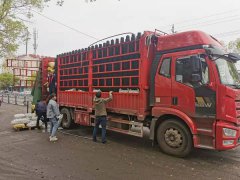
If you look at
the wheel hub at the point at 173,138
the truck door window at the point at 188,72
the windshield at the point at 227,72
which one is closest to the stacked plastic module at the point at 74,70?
the wheel hub at the point at 173,138

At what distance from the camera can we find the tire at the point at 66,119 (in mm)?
9484

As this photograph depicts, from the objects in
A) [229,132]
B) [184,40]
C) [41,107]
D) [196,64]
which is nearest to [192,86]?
[196,64]

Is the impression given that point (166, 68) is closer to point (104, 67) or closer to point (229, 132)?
point (229, 132)

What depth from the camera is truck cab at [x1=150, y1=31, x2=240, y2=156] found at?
16.9 ft

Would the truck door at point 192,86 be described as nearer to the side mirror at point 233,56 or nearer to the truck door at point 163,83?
the truck door at point 163,83

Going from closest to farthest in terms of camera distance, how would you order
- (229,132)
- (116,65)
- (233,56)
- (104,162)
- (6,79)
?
(229,132)
(104,162)
(233,56)
(116,65)
(6,79)

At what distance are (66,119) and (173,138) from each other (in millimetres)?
5198

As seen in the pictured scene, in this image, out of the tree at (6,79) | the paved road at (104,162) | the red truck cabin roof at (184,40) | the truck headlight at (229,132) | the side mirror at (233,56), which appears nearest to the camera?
the paved road at (104,162)

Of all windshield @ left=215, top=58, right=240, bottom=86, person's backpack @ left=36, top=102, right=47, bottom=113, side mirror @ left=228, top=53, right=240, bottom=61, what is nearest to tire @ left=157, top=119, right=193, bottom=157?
windshield @ left=215, top=58, right=240, bottom=86

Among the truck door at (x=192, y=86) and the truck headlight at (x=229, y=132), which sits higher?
the truck door at (x=192, y=86)

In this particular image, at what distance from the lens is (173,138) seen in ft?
19.4

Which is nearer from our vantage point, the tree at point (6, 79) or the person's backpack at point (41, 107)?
the person's backpack at point (41, 107)

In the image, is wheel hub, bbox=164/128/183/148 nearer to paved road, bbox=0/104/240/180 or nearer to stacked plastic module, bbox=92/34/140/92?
paved road, bbox=0/104/240/180

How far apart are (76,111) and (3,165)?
12.8 ft
